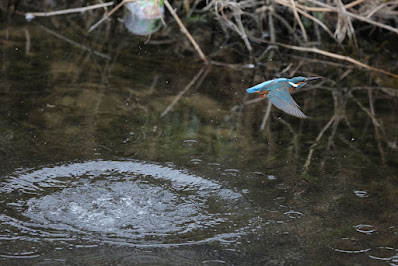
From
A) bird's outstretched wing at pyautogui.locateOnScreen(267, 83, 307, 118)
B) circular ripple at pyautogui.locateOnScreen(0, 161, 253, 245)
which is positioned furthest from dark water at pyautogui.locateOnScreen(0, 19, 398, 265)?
bird's outstretched wing at pyautogui.locateOnScreen(267, 83, 307, 118)

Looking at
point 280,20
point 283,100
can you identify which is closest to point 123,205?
point 283,100

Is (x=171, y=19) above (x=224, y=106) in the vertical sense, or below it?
above

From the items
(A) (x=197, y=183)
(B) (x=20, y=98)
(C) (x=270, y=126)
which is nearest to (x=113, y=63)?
(B) (x=20, y=98)

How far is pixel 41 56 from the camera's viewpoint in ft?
17.4

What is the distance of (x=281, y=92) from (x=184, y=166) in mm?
944

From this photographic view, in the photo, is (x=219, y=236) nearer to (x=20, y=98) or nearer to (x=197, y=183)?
(x=197, y=183)

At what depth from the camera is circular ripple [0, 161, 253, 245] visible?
9.39 ft

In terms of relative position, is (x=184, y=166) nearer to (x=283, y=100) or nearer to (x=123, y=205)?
(x=123, y=205)

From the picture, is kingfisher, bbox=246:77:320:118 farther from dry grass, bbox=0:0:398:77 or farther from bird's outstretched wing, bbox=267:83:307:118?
dry grass, bbox=0:0:398:77

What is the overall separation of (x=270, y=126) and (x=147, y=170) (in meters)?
1.15

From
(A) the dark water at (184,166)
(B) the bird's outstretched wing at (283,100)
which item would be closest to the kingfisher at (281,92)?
(B) the bird's outstretched wing at (283,100)

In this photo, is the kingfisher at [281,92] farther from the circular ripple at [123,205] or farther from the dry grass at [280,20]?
the dry grass at [280,20]

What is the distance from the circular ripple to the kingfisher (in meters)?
0.62

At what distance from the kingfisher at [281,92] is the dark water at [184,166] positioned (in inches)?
23.6
